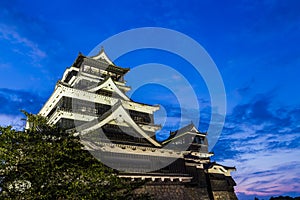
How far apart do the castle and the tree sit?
375 centimetres

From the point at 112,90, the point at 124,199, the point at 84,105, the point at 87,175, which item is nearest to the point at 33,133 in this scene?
the point at 87,175

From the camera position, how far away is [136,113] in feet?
94.8

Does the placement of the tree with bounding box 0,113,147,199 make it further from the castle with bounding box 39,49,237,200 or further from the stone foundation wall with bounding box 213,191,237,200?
the stone foundation wall with bounding box 213,191,237,200

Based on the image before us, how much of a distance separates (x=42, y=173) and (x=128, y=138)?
10.1 meters

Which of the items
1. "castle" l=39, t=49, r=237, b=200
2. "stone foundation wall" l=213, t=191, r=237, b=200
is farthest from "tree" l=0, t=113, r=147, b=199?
"stone foundation wall" l=213, t=191, r=237, b=200

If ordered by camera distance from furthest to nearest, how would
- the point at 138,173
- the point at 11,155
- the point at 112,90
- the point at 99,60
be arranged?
the point at 99,60 < the point at 112,90 < the point at 138,173 < the point at 11,155

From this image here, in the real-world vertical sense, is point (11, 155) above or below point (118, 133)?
below

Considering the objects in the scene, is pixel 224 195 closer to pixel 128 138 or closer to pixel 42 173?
pixel 128 138

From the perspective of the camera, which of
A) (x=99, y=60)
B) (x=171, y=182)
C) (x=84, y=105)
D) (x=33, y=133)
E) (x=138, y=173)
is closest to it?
(x=33, y=133)

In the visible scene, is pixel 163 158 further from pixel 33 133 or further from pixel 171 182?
pixel 33 133

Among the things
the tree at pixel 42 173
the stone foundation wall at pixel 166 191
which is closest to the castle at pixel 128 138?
the stone foundation wall at pixel 166 191

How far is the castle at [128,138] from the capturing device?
1570 centimetres

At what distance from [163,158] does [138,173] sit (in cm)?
361

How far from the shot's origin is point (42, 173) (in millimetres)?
8188
